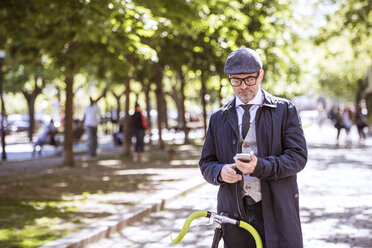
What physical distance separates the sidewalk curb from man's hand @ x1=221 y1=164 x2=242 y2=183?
4.15 metres

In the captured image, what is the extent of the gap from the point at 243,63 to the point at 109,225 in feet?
17.9

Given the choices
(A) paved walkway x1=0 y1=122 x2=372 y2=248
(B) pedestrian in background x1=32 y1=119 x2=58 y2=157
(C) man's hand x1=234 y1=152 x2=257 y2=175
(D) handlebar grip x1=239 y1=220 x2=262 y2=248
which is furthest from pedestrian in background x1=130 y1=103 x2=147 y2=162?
(C) man's hand x1=234 y1=152 x2=257 y2=175

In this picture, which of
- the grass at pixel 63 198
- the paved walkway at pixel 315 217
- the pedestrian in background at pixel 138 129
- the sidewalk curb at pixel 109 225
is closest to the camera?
the sidewalk curb at pixel 109 225

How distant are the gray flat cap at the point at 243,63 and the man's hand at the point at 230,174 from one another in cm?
49

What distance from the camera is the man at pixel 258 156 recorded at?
3.24 metres

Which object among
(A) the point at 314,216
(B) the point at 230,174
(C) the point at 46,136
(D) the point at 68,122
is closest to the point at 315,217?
(A) the point at 314,216

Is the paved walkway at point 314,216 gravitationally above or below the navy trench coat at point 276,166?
below

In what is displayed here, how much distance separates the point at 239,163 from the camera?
9.77 ft

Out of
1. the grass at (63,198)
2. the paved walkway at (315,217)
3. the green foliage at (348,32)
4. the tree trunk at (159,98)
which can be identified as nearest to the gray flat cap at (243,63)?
the paved walkway at (315,217)

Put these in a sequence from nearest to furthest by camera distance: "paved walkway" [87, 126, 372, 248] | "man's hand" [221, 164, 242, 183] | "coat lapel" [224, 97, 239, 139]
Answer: "man's hand" [221, 164, 242, 183] < "coat lapel" [224, 97, 239, 139] < "paved walkway" [87, 126, 372, 248]

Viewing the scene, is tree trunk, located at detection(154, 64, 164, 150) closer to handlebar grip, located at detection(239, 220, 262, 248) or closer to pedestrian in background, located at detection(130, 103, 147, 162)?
pedestrian in background, located at detection(130, 103, 147, 162)

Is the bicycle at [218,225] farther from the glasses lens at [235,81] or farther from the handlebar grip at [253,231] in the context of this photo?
the glasses lens at [235,81]

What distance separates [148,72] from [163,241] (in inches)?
892

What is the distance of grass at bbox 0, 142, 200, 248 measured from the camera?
7977mm
